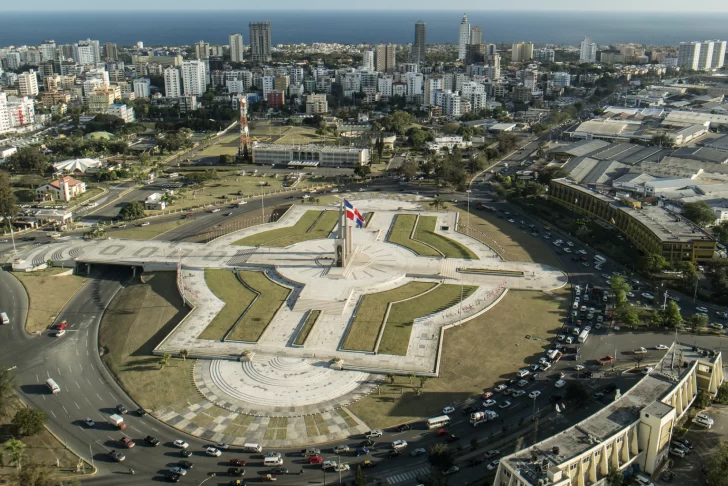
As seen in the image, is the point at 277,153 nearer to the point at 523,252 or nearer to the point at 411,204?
the point at 411,204

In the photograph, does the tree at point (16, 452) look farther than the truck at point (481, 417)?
No

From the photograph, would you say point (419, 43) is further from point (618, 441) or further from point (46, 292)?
point (618, 441)

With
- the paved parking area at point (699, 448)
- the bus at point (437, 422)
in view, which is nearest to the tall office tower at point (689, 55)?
the paved parking area at point (699, 448)

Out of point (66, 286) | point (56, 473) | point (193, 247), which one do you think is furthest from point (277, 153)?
point (56, 473)

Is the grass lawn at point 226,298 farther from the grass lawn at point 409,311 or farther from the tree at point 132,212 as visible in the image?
the tree at point 132,212

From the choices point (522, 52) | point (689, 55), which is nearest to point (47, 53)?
point (522, 52)
